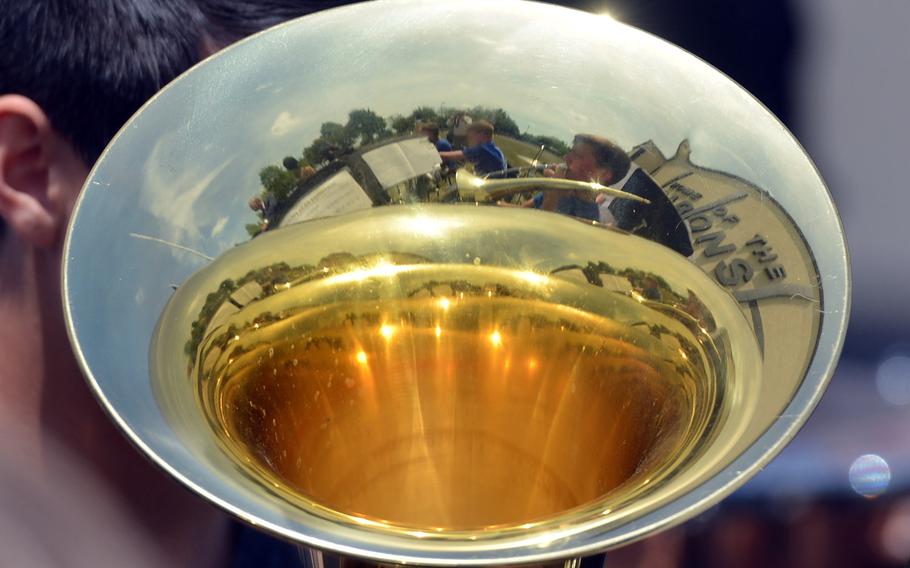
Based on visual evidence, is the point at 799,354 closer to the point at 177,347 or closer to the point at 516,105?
the point at 516,105

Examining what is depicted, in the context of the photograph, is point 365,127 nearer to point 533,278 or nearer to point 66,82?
point 533,278

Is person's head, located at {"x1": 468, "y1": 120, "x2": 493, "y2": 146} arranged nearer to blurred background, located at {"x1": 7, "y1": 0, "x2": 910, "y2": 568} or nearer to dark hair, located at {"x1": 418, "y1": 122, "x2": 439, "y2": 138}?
dark hair, located at {"x1": 418, "y1": 122, "x2": 439, "y2": 138}

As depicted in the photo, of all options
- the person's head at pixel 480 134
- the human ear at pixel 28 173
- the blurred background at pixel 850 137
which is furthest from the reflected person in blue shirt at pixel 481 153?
the blurred background at pixel 850 137

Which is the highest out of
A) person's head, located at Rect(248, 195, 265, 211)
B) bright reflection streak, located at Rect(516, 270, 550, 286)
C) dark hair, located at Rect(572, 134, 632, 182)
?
dark hair, located at Rect(572, 134, 632, 182)

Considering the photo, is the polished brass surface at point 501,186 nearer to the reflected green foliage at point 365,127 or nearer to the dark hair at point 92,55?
the reflected green foliage at point 365,127

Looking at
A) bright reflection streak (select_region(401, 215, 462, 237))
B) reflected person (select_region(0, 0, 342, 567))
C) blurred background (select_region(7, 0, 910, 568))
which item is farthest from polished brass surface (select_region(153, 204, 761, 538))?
blurred background (select_region(7, 0, 910, 568))

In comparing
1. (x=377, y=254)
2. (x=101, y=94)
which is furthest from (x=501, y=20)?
(x=101, y=94)
